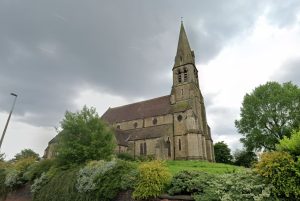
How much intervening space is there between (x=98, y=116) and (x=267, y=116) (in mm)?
28231

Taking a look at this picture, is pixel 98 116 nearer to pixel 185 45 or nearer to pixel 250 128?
pixel 250 128

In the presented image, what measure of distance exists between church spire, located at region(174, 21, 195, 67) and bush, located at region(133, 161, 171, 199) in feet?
128

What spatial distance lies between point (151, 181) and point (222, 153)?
54906mm

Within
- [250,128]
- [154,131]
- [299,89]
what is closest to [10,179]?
[154,131]

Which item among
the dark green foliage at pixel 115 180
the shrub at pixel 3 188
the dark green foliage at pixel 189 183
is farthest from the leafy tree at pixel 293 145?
the shrub at pixel 3 188

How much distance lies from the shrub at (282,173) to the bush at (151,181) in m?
4.22

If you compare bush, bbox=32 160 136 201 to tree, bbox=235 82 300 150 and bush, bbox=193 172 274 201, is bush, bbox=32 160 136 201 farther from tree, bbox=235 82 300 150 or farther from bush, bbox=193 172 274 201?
tree, bbox=235 82 300 150

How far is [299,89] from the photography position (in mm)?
35156

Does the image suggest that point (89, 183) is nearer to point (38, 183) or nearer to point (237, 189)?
point (38, 183)

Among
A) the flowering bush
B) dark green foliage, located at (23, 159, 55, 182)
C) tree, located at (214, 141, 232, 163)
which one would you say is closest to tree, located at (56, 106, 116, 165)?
dark green foliage, located at (23, 159, 55, 182)

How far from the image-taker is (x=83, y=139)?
2009cm

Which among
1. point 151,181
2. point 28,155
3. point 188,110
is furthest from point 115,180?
point 188,110

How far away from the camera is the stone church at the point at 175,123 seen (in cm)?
4003

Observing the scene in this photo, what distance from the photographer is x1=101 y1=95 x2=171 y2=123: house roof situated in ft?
152
